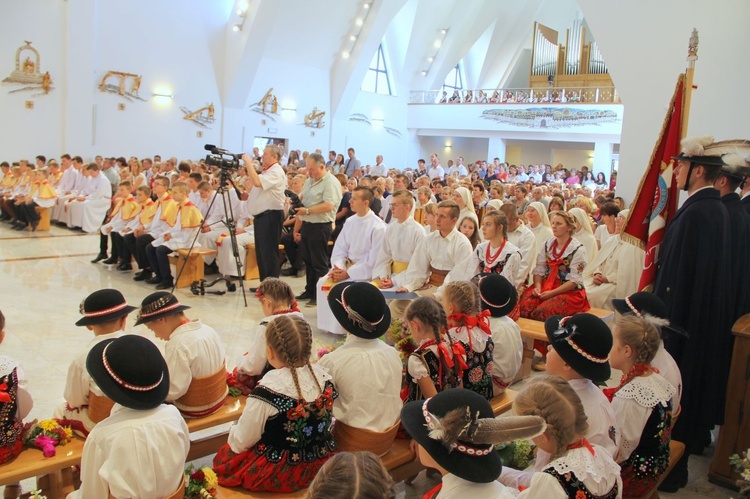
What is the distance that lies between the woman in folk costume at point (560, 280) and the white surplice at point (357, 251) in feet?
5.76

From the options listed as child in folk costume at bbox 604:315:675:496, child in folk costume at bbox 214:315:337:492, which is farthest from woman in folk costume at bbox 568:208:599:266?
child in folk costume at bbox 214:315:337:492

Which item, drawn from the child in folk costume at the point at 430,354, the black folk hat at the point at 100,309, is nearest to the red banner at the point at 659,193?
the child in folk costume at the point at 430,354

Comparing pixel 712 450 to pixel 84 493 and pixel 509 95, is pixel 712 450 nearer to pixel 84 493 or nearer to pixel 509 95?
pixel 84 493

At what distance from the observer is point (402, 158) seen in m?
28.1

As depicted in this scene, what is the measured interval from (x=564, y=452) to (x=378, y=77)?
84.9 ft

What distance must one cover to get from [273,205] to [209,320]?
1.62 m

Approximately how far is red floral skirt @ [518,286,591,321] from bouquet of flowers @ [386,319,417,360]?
5.40 feet

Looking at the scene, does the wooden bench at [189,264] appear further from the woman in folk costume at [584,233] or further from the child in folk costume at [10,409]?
the child in folk costume at [10,409]

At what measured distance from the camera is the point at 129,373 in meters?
2.29

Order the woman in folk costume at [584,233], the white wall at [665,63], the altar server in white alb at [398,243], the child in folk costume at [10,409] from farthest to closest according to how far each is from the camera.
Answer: the white wall at [665,63] < the woman in folk costume at [584,233] < the altar server in white alb at [398,243] < the child in folk costume at [10,409]

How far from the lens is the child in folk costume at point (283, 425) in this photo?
270 cm

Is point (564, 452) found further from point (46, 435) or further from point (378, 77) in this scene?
point (378, 77)

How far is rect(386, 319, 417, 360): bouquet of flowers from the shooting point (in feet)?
13.4

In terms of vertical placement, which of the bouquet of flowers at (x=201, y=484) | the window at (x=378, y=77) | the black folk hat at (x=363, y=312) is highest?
the window at (x=378, y=77)
